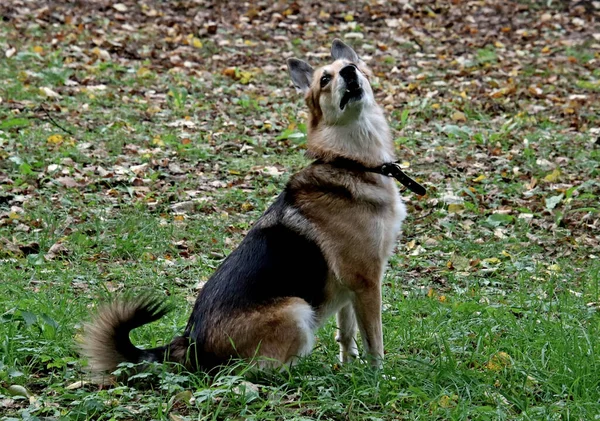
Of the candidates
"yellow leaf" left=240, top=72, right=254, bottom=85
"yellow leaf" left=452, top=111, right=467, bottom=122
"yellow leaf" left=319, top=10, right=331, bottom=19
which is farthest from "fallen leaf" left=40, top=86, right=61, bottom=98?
"yellow leaf" left=319, top=10, right=331, bottom=19

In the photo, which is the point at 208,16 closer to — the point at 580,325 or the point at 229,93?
the point at 229,93

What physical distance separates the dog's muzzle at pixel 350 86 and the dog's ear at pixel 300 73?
1.32ft

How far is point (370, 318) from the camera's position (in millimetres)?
4191

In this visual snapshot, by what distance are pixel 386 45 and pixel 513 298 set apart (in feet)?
25.9

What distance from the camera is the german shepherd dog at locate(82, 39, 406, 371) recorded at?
395 cm

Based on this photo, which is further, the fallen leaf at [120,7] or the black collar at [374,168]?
the fallen leaf at [120,7]

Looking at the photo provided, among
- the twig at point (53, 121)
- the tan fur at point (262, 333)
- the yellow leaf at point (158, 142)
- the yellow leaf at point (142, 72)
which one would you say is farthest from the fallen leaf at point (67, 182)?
the tan fur at point (262, 333)

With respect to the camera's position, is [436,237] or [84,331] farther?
[436,237]

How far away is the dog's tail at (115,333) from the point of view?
3818 mm

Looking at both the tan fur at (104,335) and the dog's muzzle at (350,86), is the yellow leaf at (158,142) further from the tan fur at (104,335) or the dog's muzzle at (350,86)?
the tan fur at (104,335)

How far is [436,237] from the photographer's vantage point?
22.0 ft

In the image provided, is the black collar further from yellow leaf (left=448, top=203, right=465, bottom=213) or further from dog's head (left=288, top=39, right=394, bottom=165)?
A: yellow leaf (left=448, top=203, right=465, bottom=213)

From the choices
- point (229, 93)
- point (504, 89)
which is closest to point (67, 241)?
point (229, 93)

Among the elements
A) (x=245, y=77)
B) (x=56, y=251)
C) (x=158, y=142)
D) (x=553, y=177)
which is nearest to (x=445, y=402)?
(x=56, y=251)
